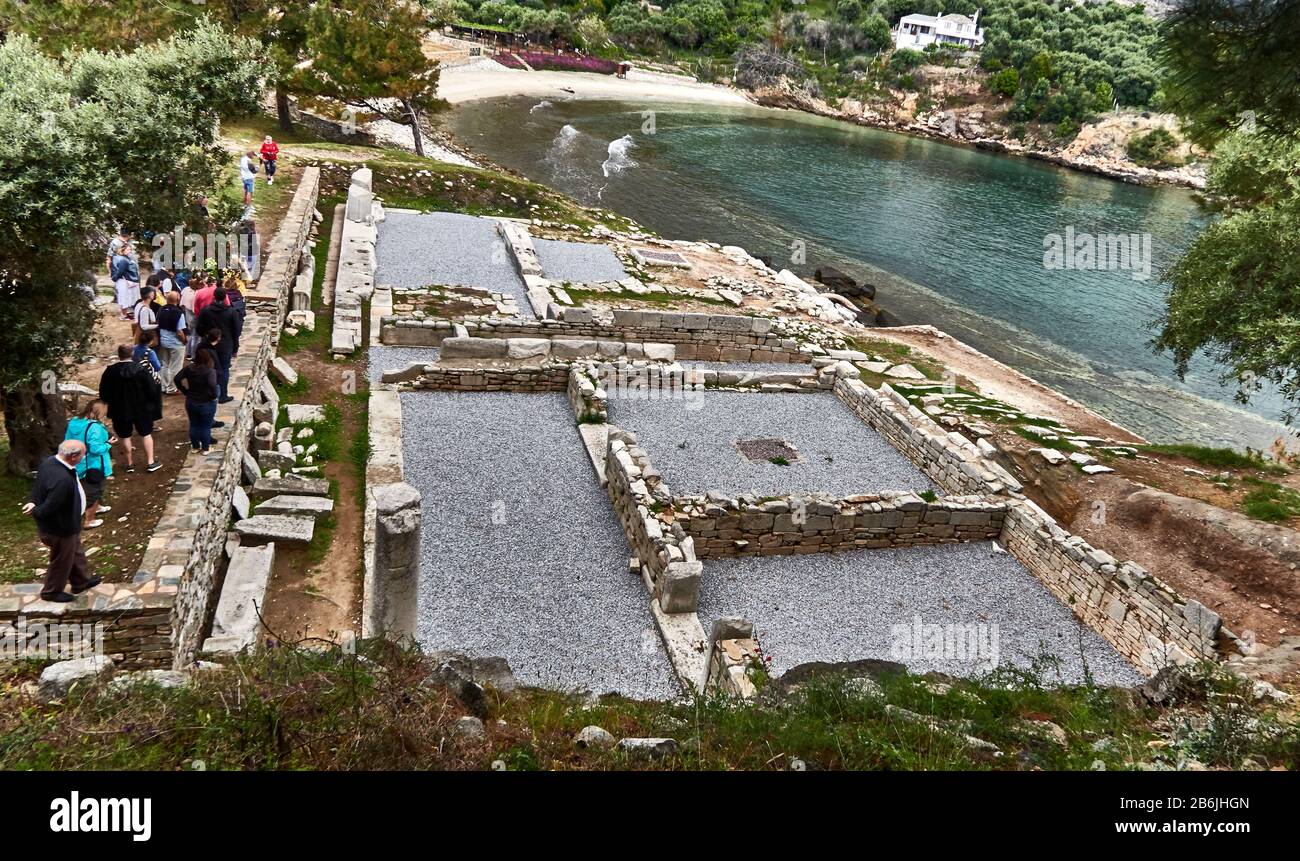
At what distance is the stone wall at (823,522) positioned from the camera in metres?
11.7

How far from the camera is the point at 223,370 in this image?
1149 centimetres

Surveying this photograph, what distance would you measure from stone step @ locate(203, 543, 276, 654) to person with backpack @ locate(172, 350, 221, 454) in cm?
144

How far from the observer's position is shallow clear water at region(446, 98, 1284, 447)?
31.1m

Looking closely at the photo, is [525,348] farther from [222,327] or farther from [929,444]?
[929,444]

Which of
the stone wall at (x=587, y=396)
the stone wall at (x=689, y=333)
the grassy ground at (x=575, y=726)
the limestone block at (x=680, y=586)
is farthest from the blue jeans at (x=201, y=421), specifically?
the stone wall at (x=689, y=333)

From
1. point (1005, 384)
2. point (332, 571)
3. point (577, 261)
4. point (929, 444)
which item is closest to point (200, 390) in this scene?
point (332, 571)

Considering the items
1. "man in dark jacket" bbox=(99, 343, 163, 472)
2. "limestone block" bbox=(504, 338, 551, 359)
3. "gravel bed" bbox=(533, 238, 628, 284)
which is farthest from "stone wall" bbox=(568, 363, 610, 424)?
"gravel bed" bbox=(533, 238, 628, 284)

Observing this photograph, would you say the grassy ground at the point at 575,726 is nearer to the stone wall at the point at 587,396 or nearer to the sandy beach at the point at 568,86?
the stone wall at the point at 587,396

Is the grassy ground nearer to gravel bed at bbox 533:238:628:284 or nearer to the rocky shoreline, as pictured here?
gravel bed at bbox 533:238:628:284

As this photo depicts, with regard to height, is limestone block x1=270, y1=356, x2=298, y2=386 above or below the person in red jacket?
below

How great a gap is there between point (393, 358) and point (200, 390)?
24.3 ft

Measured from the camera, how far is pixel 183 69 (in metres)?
12.4
